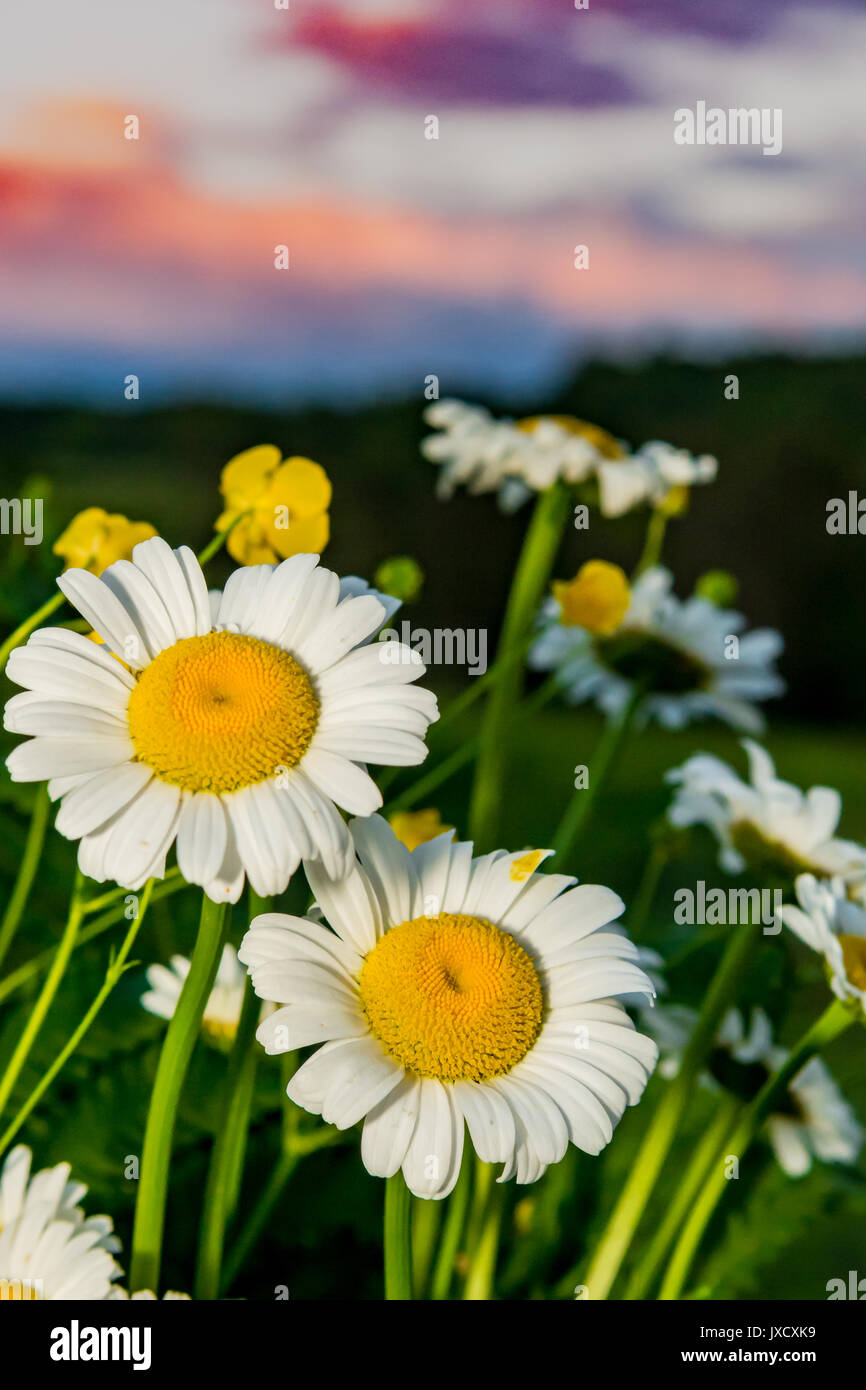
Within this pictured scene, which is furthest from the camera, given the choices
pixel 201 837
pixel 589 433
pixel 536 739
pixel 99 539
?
pixel 536 739

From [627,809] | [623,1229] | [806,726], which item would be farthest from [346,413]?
[623,1229]

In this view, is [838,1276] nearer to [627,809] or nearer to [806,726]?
[627,809]

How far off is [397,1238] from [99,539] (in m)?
0.17

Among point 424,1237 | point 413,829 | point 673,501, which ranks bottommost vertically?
point 424,1237

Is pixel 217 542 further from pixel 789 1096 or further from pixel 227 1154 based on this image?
pixel 789 1096

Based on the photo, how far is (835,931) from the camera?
282 millimetres

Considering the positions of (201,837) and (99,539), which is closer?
(201,837)

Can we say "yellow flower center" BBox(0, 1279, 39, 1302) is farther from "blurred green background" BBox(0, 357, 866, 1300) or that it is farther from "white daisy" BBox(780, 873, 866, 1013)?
"white daisy" BBox(780, 873, 866, 1013)

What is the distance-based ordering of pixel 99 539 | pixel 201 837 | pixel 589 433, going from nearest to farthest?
pixel 201 837 < pixel 99 539 < pixel 589 433

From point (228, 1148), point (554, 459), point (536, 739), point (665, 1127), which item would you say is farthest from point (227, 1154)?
point (536, 739)

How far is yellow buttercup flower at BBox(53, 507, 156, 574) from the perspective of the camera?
30 cm

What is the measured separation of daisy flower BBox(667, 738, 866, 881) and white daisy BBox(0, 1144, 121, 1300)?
Result: 17 cm

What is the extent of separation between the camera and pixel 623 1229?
28cm

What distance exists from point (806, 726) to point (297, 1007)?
141 centimetres
